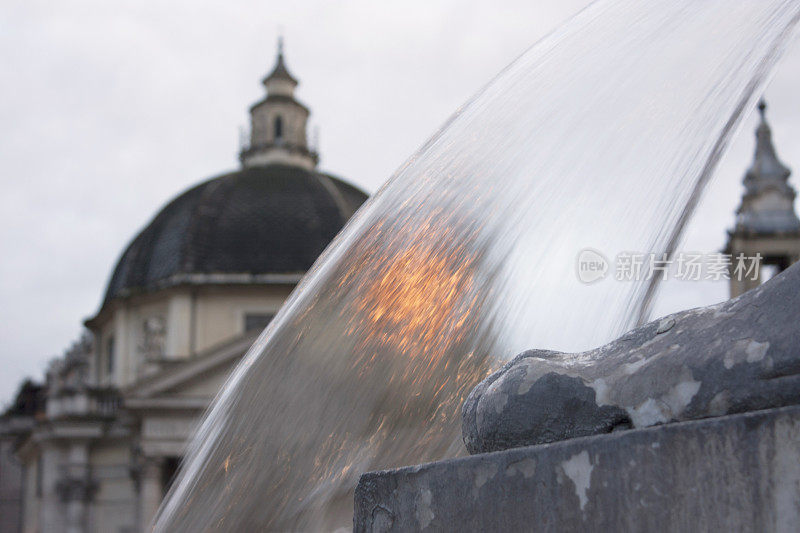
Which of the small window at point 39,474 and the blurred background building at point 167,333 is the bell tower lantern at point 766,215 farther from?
the small window at point 39,474

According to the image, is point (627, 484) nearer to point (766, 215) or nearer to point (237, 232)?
point (766, 215)

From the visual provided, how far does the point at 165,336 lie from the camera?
3559cm

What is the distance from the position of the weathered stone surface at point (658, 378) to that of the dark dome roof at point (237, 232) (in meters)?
33.5

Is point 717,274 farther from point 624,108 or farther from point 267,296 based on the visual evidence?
point 267,296

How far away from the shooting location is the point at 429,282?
3035 millimetres

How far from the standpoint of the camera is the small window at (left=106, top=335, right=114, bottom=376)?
128 ft

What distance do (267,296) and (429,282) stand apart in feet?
108

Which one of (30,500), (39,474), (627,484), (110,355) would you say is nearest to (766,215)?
(627,484)

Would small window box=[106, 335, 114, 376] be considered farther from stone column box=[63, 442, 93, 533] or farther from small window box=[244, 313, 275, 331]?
small window box=[244, 313, 275, 331]

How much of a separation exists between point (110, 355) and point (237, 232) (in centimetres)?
737

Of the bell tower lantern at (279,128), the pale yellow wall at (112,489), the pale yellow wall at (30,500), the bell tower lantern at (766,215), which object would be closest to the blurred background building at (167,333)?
the pale yellow wall at (112,489)

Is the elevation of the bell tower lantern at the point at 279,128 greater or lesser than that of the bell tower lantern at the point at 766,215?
greater

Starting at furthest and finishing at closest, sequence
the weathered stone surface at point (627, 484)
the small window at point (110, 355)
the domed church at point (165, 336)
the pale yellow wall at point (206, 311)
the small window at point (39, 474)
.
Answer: the small window at point (110, 355)
the small window at point (39, 474)
the pale yellow wall at point (206, 311)
the domed church at point (165, 336)
the weathered stone surface at point (627, 484)

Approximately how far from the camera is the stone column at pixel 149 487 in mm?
32938
